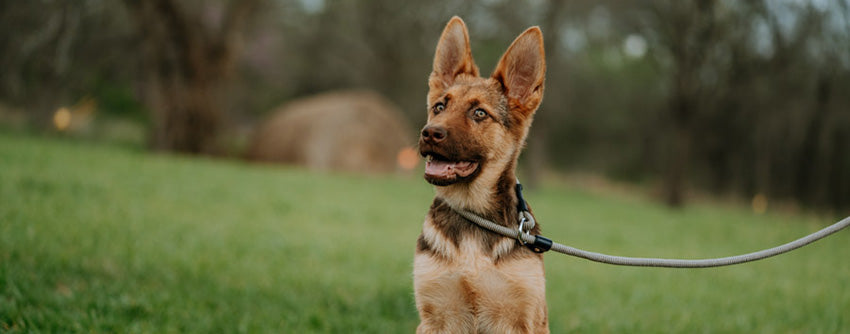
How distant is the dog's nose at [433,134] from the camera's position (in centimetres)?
278

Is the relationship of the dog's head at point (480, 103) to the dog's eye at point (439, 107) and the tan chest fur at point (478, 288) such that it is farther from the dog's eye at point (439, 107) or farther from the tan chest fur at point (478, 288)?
the tan chest fur at point (478, 288)

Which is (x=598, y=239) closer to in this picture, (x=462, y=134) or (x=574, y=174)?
(x=462, y=134)

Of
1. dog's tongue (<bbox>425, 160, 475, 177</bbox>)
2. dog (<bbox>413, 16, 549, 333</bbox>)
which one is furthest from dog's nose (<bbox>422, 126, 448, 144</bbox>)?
dog's tongue (<bbox>425, 160, 475, 177</bbox>)

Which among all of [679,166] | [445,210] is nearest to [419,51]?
[679,166]

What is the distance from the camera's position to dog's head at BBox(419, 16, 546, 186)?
2.92 m

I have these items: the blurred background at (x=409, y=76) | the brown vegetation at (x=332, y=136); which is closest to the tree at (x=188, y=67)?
the blurred background at (x=409, y=76)

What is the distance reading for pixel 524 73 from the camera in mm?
3289

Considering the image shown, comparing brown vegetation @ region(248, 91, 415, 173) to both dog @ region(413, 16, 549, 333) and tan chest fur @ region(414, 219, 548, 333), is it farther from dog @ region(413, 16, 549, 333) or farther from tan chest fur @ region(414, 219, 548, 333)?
tan chest fur @ region(414, 219, 548, 333)

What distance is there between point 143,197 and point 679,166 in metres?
15.2

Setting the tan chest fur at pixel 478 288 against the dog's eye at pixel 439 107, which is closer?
the tan chest fur at pixel 478 288

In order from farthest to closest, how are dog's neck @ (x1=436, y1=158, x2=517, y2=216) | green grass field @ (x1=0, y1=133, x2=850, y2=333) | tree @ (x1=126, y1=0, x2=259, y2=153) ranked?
tree @ (x1=126, y1=0, x2=259, y2=153)
green grass field @ (x1=0, y1=133, x2=850, y2=333)
dog's neck @ (x1=436, y1=158, x2=517, y2=216)

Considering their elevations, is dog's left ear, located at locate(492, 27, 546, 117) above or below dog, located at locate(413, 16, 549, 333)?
above

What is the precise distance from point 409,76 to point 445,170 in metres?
25.8

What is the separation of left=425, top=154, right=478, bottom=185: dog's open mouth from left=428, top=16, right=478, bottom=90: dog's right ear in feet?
2.39
